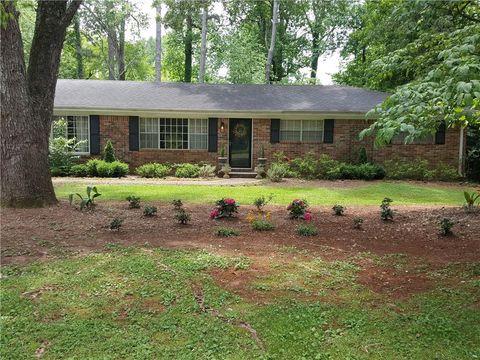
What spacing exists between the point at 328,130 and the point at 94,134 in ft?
30.5

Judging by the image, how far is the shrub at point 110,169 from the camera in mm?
14408

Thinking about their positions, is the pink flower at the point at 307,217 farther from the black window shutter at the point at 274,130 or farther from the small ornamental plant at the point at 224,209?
the black window shutter at the point at 274,130

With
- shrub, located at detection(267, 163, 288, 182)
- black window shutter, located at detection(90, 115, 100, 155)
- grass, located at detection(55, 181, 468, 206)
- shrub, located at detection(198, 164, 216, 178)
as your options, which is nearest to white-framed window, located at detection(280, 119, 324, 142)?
shrub, located at detection(267, 163, 288, 182)

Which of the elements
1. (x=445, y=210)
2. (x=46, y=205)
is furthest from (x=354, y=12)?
(x=46, y=205)

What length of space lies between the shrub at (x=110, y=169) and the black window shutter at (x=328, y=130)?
7.84 m

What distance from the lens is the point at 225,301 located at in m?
3.74

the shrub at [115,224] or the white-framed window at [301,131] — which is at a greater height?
the white-framed window at [301,131]

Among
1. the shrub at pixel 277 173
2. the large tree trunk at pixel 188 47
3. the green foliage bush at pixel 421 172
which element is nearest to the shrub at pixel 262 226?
the shrub at pixel 277 173

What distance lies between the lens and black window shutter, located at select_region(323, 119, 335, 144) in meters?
16.0

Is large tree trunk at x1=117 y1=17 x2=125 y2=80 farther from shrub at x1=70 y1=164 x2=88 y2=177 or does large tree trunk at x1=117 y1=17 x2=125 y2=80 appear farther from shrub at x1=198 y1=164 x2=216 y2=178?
shrub at x1=198 y1=164 x2=216 y2=178

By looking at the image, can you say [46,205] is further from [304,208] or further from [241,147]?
[241,147]

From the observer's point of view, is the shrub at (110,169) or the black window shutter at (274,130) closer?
the shrub at (110,169)

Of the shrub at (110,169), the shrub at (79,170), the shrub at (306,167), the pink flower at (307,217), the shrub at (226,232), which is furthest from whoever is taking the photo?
the shrub at (306,167)

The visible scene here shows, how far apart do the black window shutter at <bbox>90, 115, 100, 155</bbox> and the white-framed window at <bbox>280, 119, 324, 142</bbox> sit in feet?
24.0
